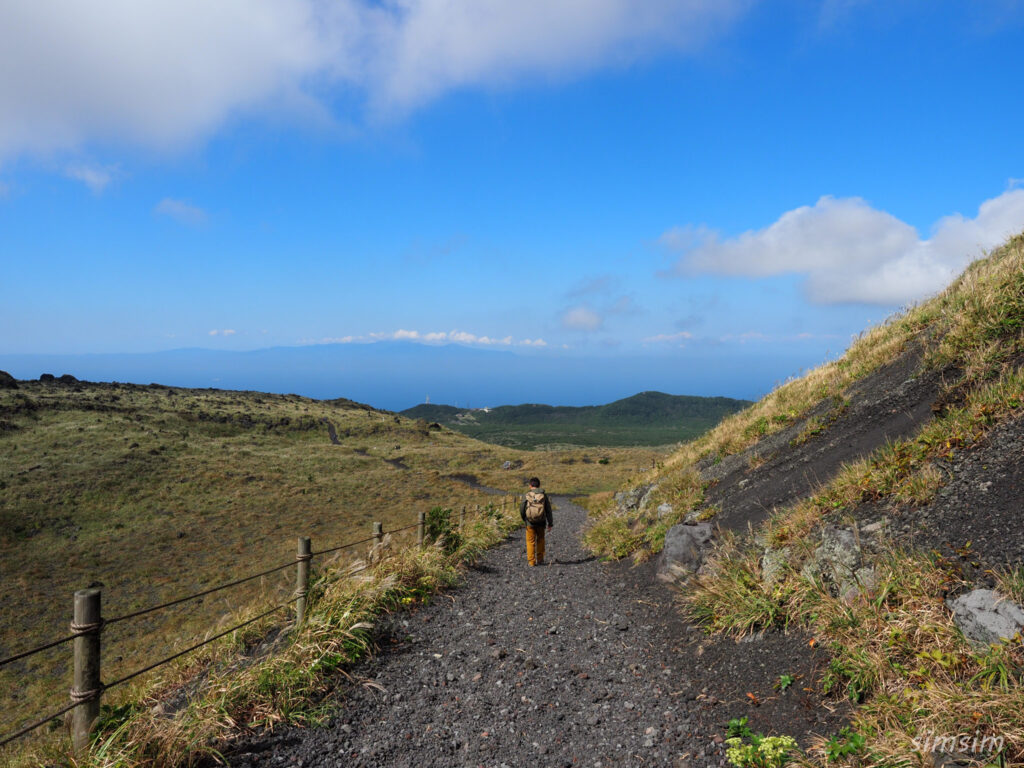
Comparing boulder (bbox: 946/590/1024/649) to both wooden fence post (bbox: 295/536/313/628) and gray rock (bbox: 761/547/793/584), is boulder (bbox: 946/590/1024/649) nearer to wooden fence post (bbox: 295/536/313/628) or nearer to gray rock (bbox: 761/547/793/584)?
gray rock (bbox: 761/547/793/584)

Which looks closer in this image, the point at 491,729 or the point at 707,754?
the point at 707,754

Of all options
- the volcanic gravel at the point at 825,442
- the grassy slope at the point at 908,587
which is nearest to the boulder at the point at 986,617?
the grassy slope at the point at 908,587

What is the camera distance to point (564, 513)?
32219mm

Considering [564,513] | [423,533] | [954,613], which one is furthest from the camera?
[564,513]

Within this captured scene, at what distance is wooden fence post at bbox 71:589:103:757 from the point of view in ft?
16.5

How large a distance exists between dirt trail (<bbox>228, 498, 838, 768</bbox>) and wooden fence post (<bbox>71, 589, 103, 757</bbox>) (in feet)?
4.82

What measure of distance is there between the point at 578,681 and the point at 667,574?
410 centimetres

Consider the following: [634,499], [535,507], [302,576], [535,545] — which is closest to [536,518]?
[535,507]

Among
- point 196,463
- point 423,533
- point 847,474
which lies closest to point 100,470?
point 196,463

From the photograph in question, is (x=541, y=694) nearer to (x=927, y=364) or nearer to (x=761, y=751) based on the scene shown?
(x=761, y=751)

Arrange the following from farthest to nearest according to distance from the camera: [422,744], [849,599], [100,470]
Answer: [100,470], [849,599], [422,744]

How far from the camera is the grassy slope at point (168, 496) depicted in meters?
22.7

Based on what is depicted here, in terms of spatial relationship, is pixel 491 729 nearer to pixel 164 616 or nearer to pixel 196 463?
pixel 164 616

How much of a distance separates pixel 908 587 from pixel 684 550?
16.8 feet
